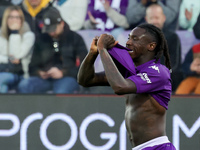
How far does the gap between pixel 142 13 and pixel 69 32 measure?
1.15 meters

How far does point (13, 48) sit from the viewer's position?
750 centimetres

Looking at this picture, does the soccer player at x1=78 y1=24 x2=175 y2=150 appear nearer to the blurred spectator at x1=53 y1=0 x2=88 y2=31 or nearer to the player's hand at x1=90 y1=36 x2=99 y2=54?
the player's hand at x1=90 y1=36 x2=99 y2=54

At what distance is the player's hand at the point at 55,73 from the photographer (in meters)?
7.53

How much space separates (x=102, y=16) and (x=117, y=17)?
0.75ft

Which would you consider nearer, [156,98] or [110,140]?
[156,98]

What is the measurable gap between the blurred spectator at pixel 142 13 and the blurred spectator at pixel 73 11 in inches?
27.1

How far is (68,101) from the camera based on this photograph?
24.5 ft

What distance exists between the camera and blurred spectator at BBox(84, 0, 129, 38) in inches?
295

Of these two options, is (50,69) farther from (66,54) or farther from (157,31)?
(157,31)

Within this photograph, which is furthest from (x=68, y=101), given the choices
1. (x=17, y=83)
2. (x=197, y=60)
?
(x=197, y=60)

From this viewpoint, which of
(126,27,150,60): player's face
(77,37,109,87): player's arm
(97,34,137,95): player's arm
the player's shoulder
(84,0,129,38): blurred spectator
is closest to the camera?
(97,34,137,95): player's arm

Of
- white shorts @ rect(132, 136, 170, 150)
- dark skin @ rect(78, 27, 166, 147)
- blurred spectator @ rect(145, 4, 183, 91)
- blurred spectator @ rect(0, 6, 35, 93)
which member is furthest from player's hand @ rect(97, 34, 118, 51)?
blurred spectator @ rect(0, 6, 35, 93)

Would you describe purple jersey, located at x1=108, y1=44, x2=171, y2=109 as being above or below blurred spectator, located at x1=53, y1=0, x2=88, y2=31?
below

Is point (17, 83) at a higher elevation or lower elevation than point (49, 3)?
lower
